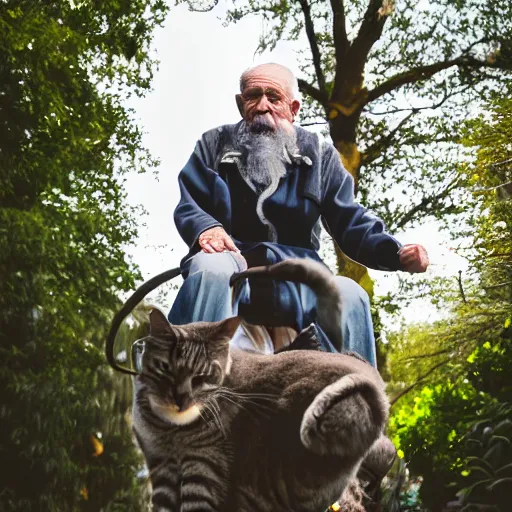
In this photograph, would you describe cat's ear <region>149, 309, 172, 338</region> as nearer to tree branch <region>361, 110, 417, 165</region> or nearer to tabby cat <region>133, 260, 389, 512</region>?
tabby cat <region>133, 260, 389, 512</region>

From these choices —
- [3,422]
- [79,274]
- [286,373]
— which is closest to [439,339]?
[286,373]

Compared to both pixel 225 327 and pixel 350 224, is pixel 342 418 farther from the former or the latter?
pixel 350 224

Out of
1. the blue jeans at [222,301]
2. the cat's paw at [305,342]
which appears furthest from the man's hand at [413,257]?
the cat's paw at [305,342]

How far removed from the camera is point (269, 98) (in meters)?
2.73

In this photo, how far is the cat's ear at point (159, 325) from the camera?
2072 millimetres

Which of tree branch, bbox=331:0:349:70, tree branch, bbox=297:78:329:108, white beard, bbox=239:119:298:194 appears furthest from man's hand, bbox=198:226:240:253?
tree branch, bbox=331:0:349:70

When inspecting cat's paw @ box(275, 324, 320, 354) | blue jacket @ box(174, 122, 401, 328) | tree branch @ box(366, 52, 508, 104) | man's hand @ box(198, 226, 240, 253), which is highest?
tree branch @ box(366, 52, 508, 104)

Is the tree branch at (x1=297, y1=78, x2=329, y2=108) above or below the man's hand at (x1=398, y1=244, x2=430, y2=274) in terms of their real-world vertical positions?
above

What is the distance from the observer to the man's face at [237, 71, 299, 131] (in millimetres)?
2705

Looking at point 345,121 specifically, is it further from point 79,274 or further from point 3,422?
point 3,422

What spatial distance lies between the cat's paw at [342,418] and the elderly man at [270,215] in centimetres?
28

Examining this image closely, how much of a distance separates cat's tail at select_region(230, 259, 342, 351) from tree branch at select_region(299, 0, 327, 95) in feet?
3.49

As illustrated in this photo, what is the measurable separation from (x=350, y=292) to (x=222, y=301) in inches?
16.4

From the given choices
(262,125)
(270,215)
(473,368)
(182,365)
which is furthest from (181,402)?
(473,368)
